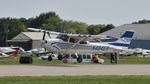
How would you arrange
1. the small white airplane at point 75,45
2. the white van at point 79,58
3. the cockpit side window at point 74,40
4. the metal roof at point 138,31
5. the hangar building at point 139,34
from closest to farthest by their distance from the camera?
the white van at point 79,58 < the small white airplane at point 75,45 < the cockpit side window at point 74,40 < the hangar building at point 139,34 < the metal roof at point 138,31

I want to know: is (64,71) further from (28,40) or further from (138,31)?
(28,40)

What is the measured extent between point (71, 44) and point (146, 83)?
29438mm

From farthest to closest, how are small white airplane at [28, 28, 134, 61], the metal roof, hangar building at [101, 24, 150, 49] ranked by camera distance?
1. the metal roof
2. hangar building at [101, 24, 150, 49]
3. small white airplane at [28, 28, 134, 61]

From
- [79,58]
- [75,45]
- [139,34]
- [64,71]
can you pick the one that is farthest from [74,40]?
[139,34]

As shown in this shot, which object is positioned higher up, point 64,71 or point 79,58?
point 64,71

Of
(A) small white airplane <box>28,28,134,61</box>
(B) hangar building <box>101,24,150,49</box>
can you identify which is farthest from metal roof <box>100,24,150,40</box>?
(A) small white airplane <box>28,28,134,61</box>

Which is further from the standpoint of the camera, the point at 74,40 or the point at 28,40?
the point at 28,40

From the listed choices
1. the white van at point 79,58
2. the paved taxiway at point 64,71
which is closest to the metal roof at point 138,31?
the white van at point 79,58

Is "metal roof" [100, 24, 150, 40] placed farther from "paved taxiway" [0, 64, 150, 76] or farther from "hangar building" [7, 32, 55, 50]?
"paved taxiway" [0, 64, 150, 76]

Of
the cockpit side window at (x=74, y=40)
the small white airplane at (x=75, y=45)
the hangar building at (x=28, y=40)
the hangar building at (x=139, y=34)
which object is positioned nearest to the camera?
the small white airplane at (x=75, y=45)

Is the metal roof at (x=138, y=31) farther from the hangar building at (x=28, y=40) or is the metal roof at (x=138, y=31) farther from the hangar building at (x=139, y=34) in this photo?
the hangar building at (x=28, y=40)

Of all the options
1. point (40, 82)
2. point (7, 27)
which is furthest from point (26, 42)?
point (40, 82)

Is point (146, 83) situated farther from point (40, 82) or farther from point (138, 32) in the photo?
point (138, 32)

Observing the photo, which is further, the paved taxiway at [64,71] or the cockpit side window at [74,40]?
the cockpit side window at [74,40]
